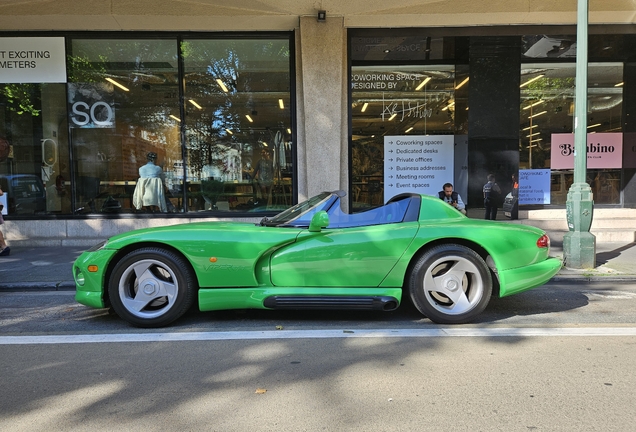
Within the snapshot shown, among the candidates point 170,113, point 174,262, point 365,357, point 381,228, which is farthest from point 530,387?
point 170,113

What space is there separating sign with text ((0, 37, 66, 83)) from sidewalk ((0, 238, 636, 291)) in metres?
3.96

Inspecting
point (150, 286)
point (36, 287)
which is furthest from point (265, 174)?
point (150, 286)

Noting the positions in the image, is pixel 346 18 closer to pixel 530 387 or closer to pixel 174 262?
pixel 174 262

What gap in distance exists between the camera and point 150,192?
1074 centimetres

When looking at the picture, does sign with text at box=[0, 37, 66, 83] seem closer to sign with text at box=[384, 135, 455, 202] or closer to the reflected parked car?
the reflected parked car

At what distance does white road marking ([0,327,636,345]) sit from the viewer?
405 cm

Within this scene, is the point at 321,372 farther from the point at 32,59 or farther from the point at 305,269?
the point at 32,59

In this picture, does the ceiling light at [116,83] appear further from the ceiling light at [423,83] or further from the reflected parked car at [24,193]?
the ceiling light at [423,83]

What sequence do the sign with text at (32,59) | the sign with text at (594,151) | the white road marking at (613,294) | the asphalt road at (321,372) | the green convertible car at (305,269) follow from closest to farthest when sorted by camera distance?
the asphalt road at (321,372), the green convertible car at (305,269), the white road marking at (613,294), the sign with text at (32,59), the sign with text at (594,151)

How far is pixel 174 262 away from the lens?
4266 mm

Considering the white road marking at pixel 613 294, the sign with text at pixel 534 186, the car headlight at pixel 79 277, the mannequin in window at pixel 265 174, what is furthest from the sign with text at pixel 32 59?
the sign with text at pixel 534 186

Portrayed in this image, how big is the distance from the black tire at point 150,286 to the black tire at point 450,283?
2154 mm

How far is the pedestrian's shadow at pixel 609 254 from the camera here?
7.65 m

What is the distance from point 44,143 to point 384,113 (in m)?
8.45
